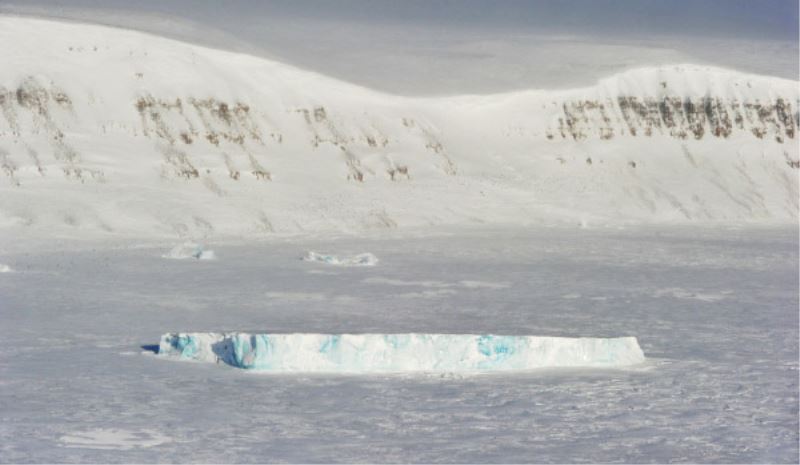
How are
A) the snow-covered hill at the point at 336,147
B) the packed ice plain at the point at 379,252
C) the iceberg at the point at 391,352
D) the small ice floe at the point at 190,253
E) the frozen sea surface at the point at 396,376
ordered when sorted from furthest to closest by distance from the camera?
the snow-covered hill at the point at 336,147 → the small ice floe at the point at 190,253 → the iceberg at the point at 391,352 → the packed ice plain at the point at 379,252 → the frozen sea surface at the point at 396,376

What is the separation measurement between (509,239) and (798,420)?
19.1m

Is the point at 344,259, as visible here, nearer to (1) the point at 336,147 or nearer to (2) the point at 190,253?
(2) the point at 190,253

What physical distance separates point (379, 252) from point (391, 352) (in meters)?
13.4

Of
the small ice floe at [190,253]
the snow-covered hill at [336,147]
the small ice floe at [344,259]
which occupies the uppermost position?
the snow-covered hill at [336,147]

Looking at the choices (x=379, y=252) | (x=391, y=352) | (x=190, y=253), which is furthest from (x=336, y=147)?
(x=391, y=352)

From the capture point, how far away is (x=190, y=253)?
87.0ft

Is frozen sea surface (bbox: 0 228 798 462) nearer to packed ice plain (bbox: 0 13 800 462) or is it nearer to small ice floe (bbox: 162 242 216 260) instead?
packed ice plain (bbox: 0 13 800 462)

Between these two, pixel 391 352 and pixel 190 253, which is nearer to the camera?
pixel 391 352

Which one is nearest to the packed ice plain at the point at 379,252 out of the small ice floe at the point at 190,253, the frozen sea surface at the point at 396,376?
the frozen sea surface at the point at 396,376

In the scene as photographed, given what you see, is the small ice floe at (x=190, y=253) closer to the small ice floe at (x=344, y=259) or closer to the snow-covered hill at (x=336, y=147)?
the small ice floe at (x=344, y=259)

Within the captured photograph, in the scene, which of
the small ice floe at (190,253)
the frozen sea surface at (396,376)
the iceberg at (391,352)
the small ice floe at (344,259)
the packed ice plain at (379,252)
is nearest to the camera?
the frozen sea surface at (396,376)

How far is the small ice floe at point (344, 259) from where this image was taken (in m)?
26.0

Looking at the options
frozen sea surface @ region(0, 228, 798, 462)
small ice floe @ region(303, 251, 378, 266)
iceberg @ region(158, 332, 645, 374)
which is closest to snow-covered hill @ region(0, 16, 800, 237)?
frozen sea surface @ region(0, 228, 798, 462)

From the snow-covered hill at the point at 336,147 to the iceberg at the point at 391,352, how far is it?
1604 centimetres
